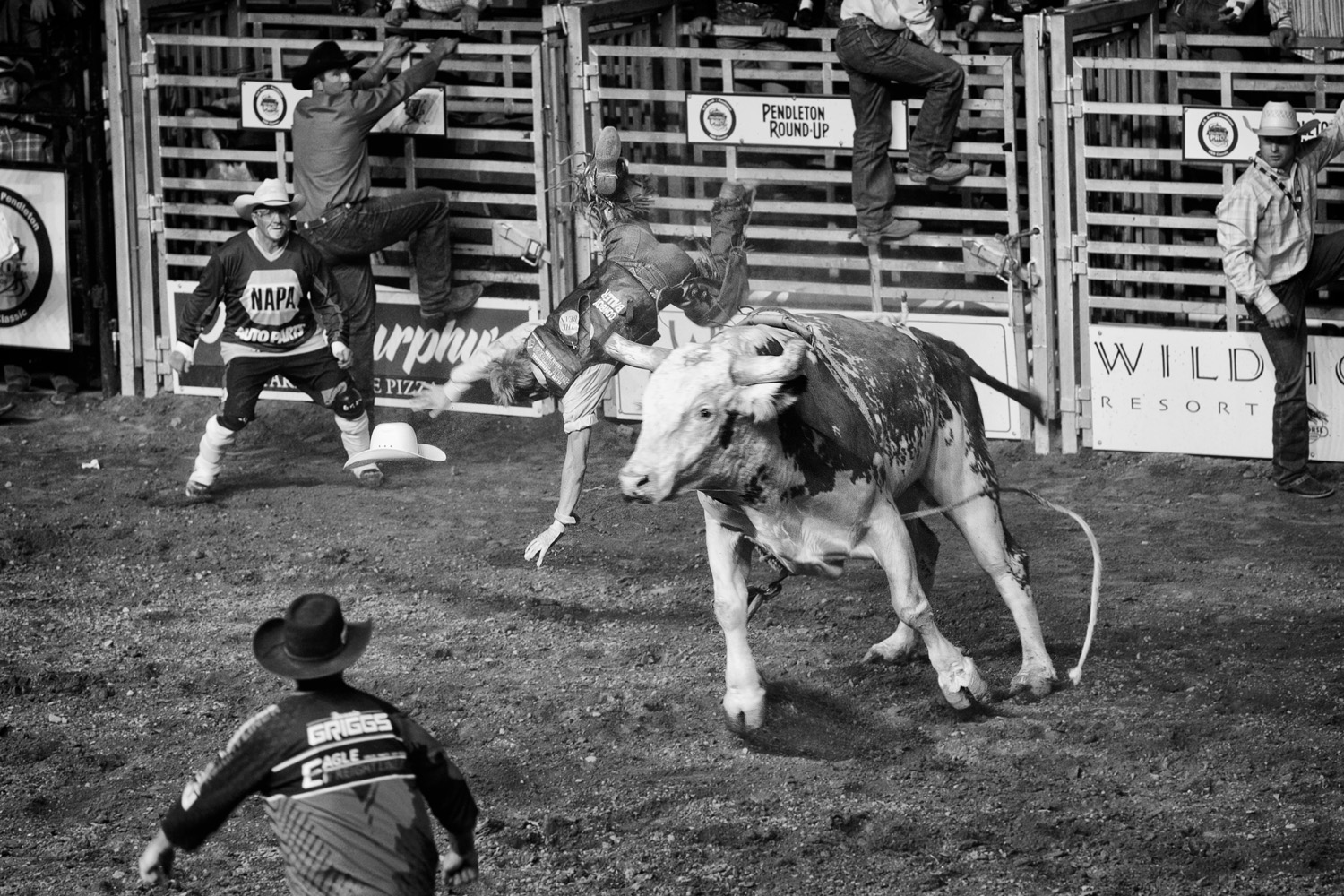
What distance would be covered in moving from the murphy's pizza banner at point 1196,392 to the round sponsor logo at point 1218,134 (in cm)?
113

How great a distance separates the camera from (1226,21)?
1219cm

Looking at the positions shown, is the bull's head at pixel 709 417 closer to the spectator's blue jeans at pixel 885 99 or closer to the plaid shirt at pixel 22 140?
the spectator's blue jeans at pixel 885 99

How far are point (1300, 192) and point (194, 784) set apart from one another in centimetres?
805

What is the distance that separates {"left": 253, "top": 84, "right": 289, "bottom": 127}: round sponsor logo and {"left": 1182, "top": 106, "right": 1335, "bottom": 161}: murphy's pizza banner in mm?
6006

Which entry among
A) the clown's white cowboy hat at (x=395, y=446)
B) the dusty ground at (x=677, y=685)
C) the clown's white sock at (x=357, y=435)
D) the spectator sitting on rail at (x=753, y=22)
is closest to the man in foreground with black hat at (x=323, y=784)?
the dusty ground at (x=677, y=685)

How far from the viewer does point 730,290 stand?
31.9 feet

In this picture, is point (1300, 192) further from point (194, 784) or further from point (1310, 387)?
point (194, 784)

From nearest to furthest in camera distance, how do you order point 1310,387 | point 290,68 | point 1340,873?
point 1340,873 → point 1310,387 → point 290,68

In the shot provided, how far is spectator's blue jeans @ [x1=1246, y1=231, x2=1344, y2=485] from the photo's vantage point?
1085 cm

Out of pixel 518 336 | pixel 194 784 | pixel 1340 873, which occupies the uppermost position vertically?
pixel 518 336

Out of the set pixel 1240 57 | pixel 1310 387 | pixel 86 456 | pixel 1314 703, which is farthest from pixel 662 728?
pixel 1240 57

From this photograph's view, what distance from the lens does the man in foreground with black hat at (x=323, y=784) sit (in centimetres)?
468

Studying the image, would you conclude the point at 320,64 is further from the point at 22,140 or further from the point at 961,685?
the point at 961,685

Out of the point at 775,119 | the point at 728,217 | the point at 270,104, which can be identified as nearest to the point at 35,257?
the point at 270,104
